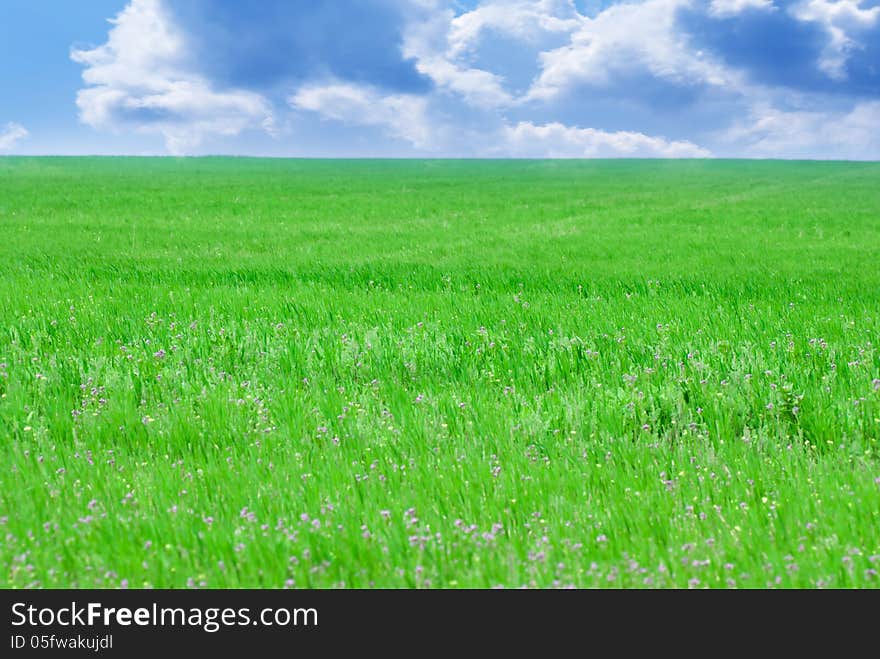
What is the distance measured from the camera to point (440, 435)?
4.63 metres

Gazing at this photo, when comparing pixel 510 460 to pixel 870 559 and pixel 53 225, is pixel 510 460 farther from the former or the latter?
pixel 53 225

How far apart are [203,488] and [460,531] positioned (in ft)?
4.85

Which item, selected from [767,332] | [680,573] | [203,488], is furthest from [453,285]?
[680,573]

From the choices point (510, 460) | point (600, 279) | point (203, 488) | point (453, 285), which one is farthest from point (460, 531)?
point (600, 279)

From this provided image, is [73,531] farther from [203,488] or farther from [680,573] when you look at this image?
[680,573]

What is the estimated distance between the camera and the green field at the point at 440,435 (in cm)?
316

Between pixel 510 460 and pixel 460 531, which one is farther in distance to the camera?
pixel 510 460

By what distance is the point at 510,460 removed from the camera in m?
4.20

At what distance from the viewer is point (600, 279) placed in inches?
479

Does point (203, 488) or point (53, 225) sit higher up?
point (53, 225)

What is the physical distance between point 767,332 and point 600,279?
4689 millimetres

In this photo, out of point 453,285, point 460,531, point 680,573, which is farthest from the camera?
point 453,285

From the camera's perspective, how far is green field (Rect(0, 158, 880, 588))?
3160 mm

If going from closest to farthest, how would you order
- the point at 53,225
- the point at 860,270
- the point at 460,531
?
the point at 460,531 < the point at 860,270 < the point at 53,225
